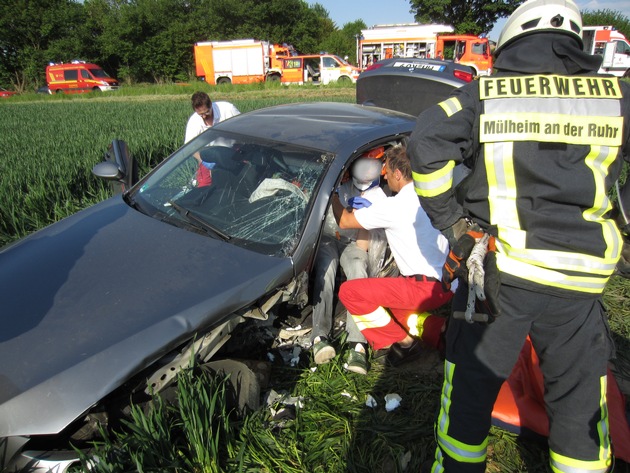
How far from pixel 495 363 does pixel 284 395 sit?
3.82 feet

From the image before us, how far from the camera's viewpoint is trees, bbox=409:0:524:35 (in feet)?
124

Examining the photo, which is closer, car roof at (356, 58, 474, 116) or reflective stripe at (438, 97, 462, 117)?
reflective stripe at (438, 97, 462, 117)

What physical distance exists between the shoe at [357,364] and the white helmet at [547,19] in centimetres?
183

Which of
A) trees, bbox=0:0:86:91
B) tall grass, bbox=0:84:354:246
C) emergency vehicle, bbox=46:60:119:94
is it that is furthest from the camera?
trees, bbox=0:0:86:91

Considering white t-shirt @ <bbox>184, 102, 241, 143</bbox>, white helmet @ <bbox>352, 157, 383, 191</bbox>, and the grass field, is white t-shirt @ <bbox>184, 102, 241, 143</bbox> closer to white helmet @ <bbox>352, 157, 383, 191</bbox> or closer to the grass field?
the grass field

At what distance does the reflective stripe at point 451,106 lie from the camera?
1.59 meters

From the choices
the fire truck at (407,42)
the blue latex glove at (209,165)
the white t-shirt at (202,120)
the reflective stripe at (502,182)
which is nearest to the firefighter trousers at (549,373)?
the reflective stripe at (502,182)

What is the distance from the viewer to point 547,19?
153 cm

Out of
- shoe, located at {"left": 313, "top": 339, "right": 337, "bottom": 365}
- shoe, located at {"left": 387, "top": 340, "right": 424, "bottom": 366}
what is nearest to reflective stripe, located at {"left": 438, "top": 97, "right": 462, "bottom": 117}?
shoe, located at {"left": 313, "top": 339, "right": 337, "bottom": 365}

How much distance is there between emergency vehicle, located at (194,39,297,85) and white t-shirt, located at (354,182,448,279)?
29.4 meters

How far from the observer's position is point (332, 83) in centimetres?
2553

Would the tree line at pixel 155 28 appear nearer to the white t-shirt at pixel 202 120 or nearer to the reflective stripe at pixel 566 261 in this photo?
the white t-shirt at pixel 202 120

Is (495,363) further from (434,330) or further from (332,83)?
(332,83)

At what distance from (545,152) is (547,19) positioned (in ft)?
1.49
